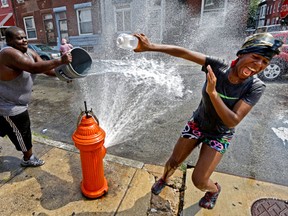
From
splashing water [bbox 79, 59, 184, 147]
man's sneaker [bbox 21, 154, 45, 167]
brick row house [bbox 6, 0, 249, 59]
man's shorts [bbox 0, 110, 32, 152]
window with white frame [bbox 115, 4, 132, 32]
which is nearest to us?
man's shorts [bbox 0, 110, 32, 152]

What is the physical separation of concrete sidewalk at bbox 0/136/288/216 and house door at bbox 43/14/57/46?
56.2ft

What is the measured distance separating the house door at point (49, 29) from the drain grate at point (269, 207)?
18941mm

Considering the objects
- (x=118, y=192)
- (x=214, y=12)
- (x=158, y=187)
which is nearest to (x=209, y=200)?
(x=158, y=187)

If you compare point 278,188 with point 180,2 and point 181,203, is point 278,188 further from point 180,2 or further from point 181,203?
point 180,2

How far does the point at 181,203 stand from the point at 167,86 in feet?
16.6

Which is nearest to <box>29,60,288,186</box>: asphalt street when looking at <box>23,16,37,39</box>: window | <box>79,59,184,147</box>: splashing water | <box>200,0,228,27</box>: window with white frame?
<box>79,59,184,147</box>: splashing water

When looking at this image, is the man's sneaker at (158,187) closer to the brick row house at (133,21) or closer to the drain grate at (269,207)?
the drain grate at (269,207)

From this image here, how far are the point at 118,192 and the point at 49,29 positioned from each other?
1858 centimetres

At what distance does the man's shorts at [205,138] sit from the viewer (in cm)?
185

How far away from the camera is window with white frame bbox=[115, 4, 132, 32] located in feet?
46.5

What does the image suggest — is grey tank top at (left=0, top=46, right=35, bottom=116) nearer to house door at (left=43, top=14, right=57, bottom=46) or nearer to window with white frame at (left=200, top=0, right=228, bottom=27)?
window with white frame at (left=200, top=0, right=228, bottom=27)

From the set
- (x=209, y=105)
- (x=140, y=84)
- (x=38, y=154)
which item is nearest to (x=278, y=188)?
(x=209, y=105)

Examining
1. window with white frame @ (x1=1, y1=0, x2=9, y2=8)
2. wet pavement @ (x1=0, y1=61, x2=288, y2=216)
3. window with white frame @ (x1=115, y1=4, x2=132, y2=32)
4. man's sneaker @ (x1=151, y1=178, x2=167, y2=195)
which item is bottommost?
wet pavement @ (x1=0, y1=61, x2=288, y2=216)

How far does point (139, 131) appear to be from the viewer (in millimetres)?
3918
